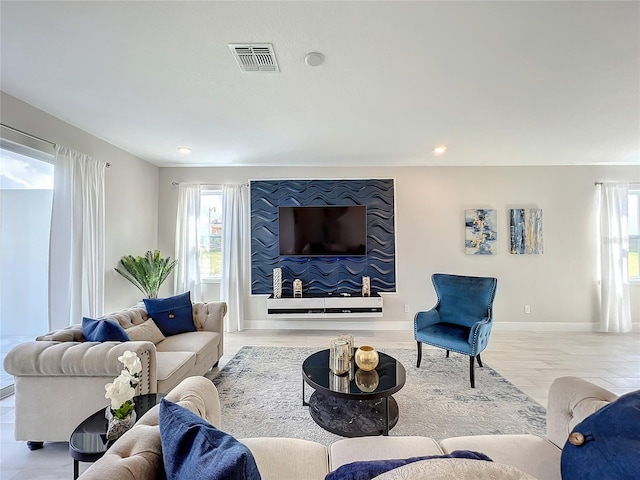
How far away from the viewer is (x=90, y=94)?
7.77 feet

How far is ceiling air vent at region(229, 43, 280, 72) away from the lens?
178cm

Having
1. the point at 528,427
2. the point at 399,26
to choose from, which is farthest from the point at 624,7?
the point at 528,427

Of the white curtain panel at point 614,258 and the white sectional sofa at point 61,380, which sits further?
the white curtain panel at point 614,258

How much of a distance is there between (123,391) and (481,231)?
16.0 ft

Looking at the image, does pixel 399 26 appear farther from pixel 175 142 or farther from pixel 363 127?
pixel 175 142

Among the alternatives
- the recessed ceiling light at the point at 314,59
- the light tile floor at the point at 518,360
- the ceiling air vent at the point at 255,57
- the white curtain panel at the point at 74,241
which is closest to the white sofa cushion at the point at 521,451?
the light tile floor at the point at 518,360

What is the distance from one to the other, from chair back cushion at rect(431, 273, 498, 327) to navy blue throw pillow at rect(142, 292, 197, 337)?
9.42 feet

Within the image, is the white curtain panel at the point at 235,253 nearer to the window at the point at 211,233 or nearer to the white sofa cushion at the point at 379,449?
the window at the point at 211,233

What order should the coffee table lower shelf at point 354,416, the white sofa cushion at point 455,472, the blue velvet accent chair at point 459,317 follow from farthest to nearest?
the blue velvet accent chair at point 459,317
the coffee table lower shelf at point 354,416
the white sofa cushion at point 455,472

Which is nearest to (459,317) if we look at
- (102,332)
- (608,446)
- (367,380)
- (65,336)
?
(367,380)

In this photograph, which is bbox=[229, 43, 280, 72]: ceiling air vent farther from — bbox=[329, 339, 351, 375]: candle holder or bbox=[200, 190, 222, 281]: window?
bbox=[200, 190, 222, 281]: window

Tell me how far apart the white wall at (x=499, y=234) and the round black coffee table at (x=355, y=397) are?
7.68 feet

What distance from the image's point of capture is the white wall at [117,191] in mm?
2602

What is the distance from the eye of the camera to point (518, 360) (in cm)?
327
